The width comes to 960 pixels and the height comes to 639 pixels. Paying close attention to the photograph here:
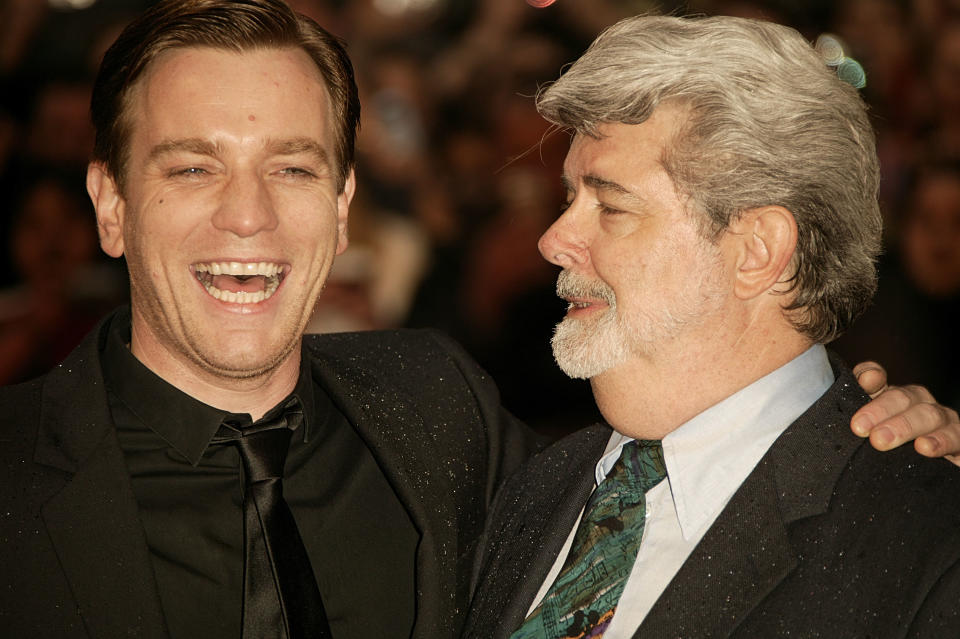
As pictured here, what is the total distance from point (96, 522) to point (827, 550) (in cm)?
160

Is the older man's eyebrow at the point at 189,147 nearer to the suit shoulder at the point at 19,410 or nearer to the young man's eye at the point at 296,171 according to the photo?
the young man's eye at the point at 296,171

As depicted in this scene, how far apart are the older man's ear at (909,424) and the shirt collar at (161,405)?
1409 mm

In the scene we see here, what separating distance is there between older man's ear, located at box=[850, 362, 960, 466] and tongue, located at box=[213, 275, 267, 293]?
4.87ft

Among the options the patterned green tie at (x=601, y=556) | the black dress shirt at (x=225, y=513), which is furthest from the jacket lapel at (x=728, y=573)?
the black dress shirt at (x=225, y=513)

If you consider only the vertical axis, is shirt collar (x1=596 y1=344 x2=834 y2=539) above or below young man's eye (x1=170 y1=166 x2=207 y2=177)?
below

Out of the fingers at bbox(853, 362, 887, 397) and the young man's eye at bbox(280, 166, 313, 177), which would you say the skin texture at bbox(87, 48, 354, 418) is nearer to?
the young man's eye at bbox(280, 166, 313, 177)

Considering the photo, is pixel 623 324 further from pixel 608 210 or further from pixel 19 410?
pixel 19 410

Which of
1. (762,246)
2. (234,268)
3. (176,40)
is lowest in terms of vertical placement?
(762,246)

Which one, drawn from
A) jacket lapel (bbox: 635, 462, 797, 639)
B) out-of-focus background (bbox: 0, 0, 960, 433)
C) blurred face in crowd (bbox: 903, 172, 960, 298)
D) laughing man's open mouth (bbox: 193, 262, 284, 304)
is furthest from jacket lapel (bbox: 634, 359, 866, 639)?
blurred face in crowd (bbox: 903, 172, 960, 298)

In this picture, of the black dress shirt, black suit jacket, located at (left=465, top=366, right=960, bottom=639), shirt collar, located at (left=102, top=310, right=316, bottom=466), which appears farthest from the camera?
shirt collar, located at (left=102, top=310, right=316, bottom=466)

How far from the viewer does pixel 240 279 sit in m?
2.52

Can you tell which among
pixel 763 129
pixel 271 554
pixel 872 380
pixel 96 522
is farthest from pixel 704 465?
pixel 96 522

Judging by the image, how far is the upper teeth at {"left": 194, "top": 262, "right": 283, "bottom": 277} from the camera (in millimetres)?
2398

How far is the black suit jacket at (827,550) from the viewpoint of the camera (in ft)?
6.18
